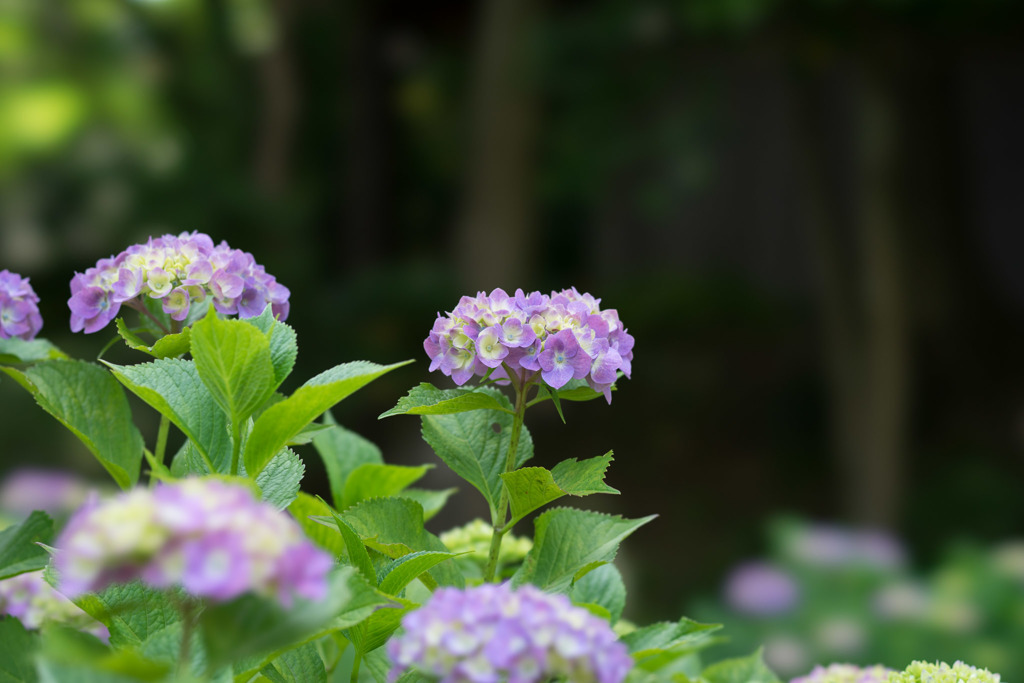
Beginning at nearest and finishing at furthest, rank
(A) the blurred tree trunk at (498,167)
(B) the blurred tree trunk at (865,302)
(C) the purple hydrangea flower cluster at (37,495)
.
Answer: (C) the purple hydrangea flower cluster at (37,495) < (B) the blurred tree trunk at (865,302) < (A) the blurred tree trunk at (498,167)

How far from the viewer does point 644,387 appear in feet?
17.6

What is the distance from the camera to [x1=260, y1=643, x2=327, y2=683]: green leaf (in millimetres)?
459

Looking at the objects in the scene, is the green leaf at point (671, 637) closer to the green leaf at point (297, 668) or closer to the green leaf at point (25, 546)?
the green leaf at point (297, 668)

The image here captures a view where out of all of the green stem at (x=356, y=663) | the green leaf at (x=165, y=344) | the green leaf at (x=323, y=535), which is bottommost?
the green stem at (x=356, y=663)

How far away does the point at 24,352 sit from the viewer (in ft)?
1.95

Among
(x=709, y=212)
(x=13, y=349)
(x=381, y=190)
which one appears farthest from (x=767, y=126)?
(x=13, y=349)

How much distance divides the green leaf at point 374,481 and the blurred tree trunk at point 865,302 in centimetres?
295

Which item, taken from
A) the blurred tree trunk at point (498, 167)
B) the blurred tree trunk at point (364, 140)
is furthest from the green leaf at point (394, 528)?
the blurred tree trunk at point (364, 140)

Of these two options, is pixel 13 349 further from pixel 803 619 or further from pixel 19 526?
pixel 803 619

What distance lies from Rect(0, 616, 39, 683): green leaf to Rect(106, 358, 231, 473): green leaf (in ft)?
0.40

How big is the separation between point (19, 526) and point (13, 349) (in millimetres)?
120

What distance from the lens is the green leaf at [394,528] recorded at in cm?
47

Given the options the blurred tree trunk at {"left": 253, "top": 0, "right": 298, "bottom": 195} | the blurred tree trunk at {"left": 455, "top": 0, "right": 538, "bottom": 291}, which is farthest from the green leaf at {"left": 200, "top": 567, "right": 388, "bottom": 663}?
the blurred tree trunk at {"left": 253, "top": 0, "right": 298, "bottom": 195}

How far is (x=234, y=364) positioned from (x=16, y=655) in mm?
179
